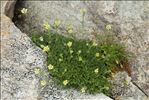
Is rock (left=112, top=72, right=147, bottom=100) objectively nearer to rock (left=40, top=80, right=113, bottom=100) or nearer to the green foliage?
the green foliage

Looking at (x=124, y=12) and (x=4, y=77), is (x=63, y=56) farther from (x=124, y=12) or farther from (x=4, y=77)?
(x=124, y=12)

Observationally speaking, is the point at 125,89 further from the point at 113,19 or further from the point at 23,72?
the point at 23,72

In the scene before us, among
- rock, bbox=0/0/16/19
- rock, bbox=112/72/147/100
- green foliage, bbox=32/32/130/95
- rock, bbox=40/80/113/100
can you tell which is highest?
rock, bbox=0/0/16/19

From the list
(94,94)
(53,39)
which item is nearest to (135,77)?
(94,94)

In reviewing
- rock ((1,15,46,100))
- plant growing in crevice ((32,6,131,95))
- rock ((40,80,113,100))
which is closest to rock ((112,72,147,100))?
plant growing in crevice ((32,6,131,95))

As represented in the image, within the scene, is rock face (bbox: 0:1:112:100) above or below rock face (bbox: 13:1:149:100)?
below

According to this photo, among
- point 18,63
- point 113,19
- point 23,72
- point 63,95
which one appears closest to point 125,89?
point 63,95

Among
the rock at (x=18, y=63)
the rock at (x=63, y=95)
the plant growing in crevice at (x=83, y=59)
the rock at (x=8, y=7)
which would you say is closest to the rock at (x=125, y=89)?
the plant growing in crevice at (x=83, y=59)
